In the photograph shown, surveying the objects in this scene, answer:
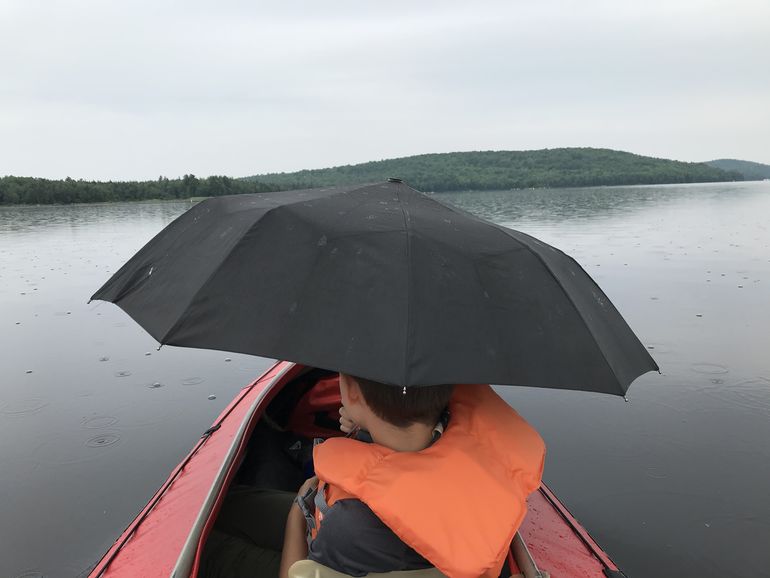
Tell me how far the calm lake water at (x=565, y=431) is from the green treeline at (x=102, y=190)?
54.7 metres

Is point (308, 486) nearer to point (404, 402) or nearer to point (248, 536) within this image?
point (404, 402)

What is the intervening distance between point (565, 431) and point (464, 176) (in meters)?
97.3

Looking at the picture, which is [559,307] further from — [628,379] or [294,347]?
[294,347]

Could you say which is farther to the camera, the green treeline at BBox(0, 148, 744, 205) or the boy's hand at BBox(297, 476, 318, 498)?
the green treeline at BBox(0, 148, 744, 205)

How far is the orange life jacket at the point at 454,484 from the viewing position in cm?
118

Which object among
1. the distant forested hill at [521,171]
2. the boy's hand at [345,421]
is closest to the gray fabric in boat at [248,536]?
the boy's hand at [345,421]

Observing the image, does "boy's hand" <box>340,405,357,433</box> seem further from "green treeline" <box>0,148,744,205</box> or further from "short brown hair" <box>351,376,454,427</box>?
"green treeline" <box>0,148,744,205</box>

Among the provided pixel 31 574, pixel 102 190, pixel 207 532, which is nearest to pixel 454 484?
pixel 207 532

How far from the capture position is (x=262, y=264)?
5.00 ft

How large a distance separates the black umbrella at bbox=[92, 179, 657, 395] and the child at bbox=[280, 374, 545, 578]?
0.49 ft

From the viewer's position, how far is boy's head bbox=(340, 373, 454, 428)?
4.40 ft

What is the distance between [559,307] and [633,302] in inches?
355

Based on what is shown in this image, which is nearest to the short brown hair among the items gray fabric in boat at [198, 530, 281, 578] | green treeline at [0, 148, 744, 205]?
gray fabric in boat at [198, 530, 281, 578]

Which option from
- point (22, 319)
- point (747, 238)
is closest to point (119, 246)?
point (22, 319)
